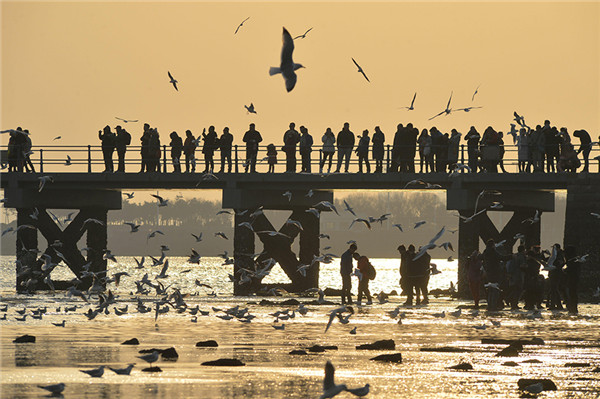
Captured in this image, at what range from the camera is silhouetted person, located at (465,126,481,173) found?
35250mm

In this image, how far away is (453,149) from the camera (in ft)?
118

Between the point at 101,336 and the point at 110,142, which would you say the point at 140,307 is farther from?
the point at 110,142

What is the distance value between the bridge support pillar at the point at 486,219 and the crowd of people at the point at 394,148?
3.05 feet

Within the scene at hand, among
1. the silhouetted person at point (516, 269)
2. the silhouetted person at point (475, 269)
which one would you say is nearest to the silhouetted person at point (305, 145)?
the silhouetted person at point (475, 269)

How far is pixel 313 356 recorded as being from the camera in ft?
56.3

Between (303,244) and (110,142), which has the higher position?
(110,142)

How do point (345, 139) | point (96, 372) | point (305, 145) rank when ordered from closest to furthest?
point (96, 372) < point (345, 139) < point (305, 145)

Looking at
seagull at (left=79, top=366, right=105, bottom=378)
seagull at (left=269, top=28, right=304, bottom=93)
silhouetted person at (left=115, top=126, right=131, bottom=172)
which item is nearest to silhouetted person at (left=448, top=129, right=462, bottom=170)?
silhouetted person at (left=115, top=126, right=131, bottom=172)

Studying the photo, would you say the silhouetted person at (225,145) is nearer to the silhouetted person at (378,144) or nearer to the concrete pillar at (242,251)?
the concrete pillar at (242,251)

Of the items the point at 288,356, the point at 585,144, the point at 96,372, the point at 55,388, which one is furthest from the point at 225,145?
the point at 55,388

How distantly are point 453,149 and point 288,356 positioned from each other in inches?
773

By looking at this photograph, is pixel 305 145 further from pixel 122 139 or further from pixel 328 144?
pixel 122 139

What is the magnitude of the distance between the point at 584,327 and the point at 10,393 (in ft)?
42.0

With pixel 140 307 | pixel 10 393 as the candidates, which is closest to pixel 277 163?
pixel 140 307
